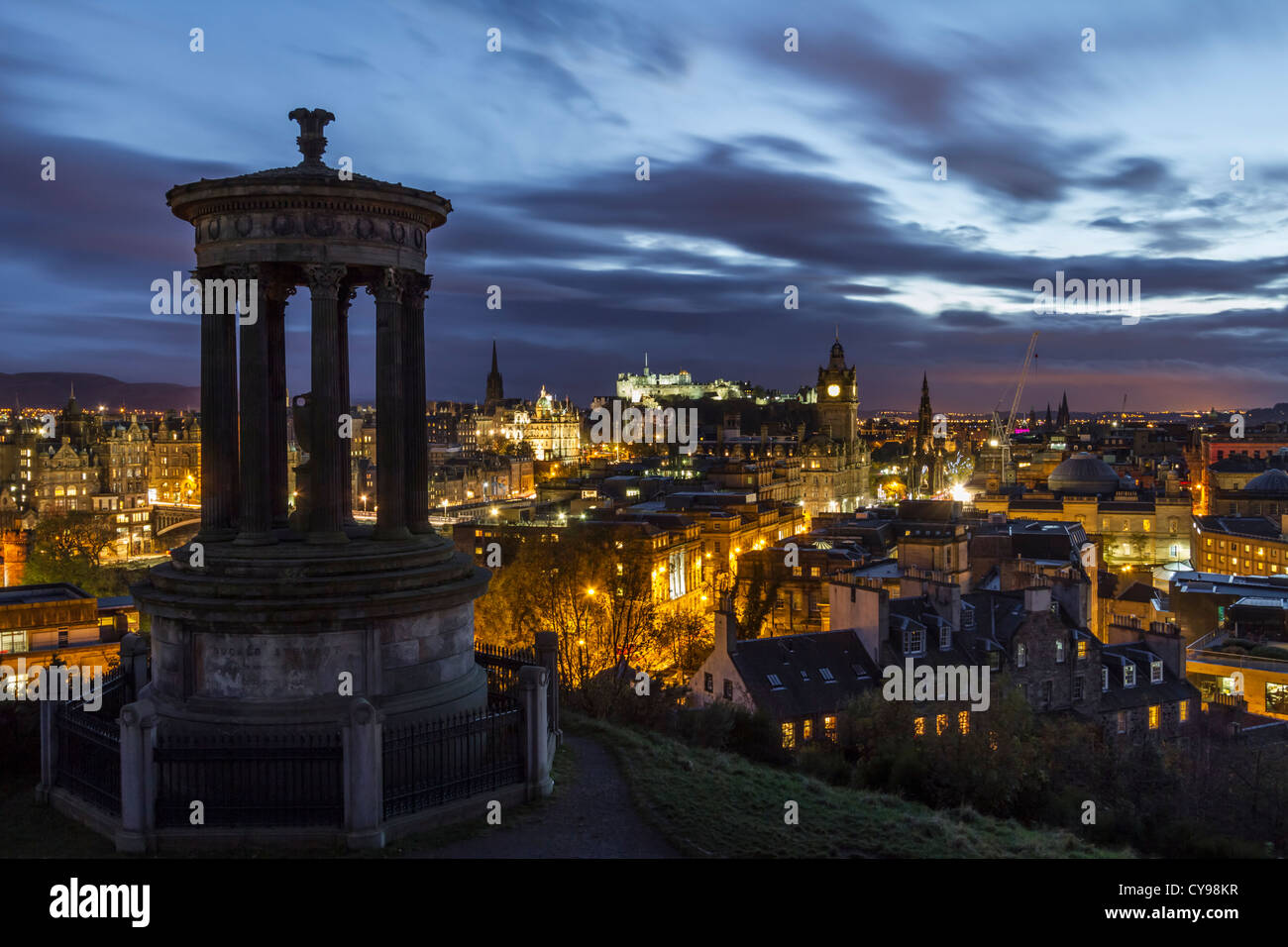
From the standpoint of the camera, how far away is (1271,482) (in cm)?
12088

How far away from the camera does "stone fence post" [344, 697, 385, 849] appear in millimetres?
13742

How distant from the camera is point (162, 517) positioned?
439 feet

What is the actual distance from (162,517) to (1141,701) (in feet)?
401

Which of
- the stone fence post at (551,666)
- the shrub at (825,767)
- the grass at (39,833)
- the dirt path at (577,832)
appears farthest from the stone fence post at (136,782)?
the shrub at (825,767)

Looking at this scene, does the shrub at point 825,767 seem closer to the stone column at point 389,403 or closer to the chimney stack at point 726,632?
the stone column at point 389,403

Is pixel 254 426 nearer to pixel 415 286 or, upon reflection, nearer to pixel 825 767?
pixel 415 286

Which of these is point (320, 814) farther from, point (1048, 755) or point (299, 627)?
point (1048, 755)

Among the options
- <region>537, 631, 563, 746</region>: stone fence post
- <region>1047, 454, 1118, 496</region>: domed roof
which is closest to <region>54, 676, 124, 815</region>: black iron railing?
<region>537, 631, 563, 746</region>: stone fence post

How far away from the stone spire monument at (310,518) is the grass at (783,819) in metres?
3.39

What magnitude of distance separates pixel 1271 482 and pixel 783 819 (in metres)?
125

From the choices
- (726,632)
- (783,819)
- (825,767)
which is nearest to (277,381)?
(783,819)

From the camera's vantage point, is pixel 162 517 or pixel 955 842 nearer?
pixel 955 842

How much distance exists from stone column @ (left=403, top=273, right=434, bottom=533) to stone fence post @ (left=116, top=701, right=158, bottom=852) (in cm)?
535
